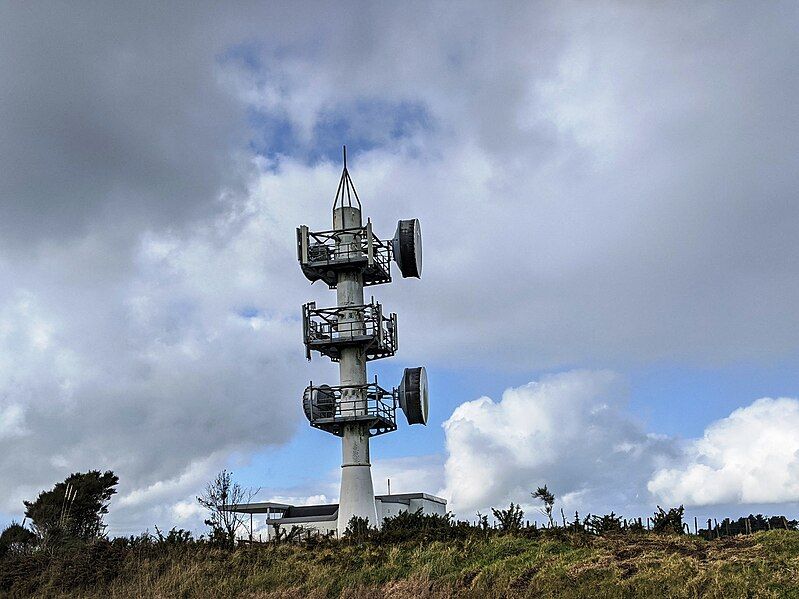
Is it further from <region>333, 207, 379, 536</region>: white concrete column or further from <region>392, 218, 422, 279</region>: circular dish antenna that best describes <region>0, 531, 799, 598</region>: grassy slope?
<region>392, 218, 422, 279</region>: circular dish antenna

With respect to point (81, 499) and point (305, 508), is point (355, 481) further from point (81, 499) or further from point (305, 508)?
point (81, 499)

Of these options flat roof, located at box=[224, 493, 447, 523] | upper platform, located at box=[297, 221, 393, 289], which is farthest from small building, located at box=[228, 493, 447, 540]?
upper platform, located at box=[297, 221, 393, 289]

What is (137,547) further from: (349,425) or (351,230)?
(351,230)

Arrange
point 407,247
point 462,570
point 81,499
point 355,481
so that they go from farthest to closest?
point 81,499
point 407,247
point 355,481
point 462,570

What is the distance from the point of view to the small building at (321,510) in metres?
44.0

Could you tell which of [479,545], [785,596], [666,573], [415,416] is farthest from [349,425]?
[785,596]

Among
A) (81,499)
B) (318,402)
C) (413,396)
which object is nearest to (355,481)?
(318,402)

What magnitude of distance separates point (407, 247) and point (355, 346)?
553cm

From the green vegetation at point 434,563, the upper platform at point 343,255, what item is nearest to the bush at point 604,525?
the green vegetation at point 434,563

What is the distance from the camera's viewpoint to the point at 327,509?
165ft

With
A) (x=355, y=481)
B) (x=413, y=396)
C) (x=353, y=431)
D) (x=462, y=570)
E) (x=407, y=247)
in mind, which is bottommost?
(x=462, y=570)

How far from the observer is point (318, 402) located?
1570 inches

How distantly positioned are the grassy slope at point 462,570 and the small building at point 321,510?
14982 millimetres

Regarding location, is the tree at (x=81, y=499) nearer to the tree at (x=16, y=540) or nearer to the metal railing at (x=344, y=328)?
the tree at (x=16, y=540)
